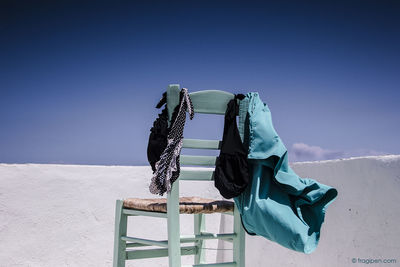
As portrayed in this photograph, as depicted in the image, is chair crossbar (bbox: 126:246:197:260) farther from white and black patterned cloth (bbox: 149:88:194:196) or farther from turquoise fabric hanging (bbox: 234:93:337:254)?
turquoise fabric hanging (bbox: 234:93:337:254)

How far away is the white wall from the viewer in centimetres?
211

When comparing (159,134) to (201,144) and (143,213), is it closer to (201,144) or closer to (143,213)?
(201,144)

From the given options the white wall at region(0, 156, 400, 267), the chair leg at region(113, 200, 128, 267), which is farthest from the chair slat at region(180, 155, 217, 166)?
the white wall at region(0, 156, 400, 267)

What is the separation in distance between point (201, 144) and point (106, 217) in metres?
1.51

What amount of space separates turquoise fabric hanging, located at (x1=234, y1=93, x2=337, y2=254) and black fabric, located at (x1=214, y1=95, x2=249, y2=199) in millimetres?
36

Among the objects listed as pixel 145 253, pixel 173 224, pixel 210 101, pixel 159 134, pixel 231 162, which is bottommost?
pixel 145 253

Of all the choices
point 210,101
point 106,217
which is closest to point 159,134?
point 210,101

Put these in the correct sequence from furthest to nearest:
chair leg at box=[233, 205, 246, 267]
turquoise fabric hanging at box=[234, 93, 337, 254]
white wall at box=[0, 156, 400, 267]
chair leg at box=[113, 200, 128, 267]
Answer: white wall at box=[0, 156, 400, 267], chair leg at box=[113, 200, 128, 267], chair leg at box=[233, 205, 246, 267], turquoise fabric hanging at box=[234, 93, 337, 254]

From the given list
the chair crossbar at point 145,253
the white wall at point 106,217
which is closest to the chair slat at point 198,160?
the chair crossbar at point 145,253

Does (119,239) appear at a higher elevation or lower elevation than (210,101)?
lower

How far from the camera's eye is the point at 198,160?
5.28 feet

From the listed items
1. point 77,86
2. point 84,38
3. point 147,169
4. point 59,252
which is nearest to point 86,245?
point 59,252

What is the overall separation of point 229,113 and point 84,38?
11.9ft

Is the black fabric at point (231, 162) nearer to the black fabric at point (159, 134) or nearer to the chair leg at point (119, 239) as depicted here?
the black fabric at point (159, 134)
